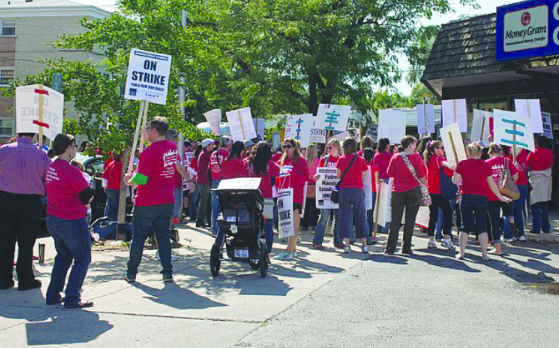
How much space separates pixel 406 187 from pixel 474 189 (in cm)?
108

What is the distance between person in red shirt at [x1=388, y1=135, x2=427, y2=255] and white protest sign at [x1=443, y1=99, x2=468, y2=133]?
4.73m

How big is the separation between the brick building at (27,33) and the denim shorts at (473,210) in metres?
36.7

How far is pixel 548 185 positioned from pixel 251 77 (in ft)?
40.6

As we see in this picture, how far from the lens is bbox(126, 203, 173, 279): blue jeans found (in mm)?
8500

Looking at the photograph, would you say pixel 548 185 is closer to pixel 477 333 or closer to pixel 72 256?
pixel 477 333

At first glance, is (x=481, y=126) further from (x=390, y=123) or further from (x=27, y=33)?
(x=27, y=33)

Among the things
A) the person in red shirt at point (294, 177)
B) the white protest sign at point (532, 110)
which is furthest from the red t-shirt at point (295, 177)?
the white protest sign at point (532, 110)

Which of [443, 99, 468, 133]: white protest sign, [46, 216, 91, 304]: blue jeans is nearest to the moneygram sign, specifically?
[443, 99, 468, 133]: white protest sign

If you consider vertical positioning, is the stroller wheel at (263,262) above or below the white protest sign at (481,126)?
below

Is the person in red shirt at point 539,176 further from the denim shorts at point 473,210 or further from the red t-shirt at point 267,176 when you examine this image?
the red t-shirt at point 267,176

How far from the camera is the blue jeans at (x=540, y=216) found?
14.1m

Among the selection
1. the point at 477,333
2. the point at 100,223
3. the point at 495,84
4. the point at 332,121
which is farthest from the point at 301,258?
the point at 495,84

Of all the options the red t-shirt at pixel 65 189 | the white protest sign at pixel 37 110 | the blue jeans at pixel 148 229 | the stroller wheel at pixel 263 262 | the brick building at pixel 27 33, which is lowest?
the stroller wheel at pixel 263 262

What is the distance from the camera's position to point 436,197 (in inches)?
489
